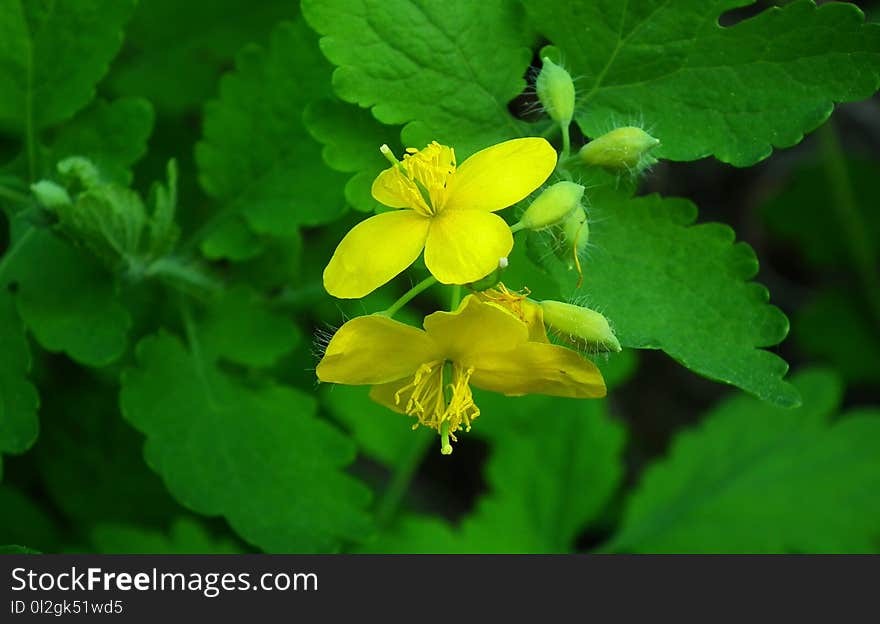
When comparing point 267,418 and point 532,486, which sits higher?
point 267,418

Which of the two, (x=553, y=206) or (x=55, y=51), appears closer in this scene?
(x=553, y=206)

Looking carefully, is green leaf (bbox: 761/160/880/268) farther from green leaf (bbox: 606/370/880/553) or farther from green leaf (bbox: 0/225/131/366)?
green leaf (bbox: 0/225/131/366)

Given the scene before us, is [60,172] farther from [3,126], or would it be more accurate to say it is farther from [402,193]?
[3,126]

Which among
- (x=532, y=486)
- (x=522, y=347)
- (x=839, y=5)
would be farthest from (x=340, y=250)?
(x=532, y=486)

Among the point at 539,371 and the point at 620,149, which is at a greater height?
the point at 620,149

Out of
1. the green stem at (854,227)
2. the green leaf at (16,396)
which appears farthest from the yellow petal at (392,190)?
the green stem at (854,227)

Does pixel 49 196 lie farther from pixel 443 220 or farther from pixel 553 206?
pixel 553 206

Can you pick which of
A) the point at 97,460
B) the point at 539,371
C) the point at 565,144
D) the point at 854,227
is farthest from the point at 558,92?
the point at 854,227
